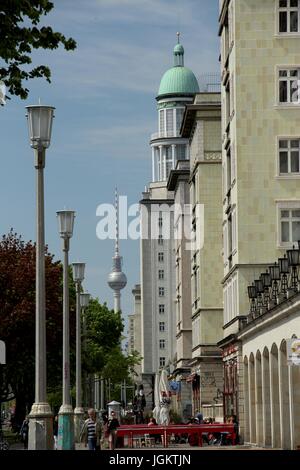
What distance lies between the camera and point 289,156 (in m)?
62.7

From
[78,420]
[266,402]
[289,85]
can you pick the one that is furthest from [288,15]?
[78,420]

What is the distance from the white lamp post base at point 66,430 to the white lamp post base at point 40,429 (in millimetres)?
14280

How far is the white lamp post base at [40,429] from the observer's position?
25688 millimetres

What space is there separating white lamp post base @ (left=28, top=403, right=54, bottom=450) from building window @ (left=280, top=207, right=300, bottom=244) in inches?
1450

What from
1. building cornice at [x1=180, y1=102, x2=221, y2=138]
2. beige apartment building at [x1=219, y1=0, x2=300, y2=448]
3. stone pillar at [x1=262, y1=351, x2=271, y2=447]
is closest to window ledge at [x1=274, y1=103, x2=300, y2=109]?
beige apartment building at [x1=219, y1=0, x2=300, y2=448]

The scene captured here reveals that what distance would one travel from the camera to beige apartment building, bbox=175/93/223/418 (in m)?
87.9

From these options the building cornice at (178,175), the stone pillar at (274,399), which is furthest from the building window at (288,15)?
the building cornice at (178,175)

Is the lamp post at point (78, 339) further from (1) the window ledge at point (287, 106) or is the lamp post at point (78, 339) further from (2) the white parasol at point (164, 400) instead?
(1) the window ledge at point (287, 106)

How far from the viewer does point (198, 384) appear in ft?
304

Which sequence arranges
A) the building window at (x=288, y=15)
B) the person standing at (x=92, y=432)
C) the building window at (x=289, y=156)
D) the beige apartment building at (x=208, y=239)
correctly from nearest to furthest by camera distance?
1. the person standing at (x=92, y=432)
2. the building window at (x=289, y=156)
3. the building window at (x=288, y=15)
4. the beige apartment building at (x=208, y=239)

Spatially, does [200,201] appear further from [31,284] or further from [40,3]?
[40,3]

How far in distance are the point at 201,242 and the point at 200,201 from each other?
8.63 ft

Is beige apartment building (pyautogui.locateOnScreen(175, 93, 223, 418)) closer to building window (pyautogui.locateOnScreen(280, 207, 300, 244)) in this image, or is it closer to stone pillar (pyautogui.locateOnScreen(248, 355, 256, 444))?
building window (pyautogui.locateOnScreen(280, 207, 300, 244))

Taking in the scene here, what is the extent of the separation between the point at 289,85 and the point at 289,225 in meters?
6.40
